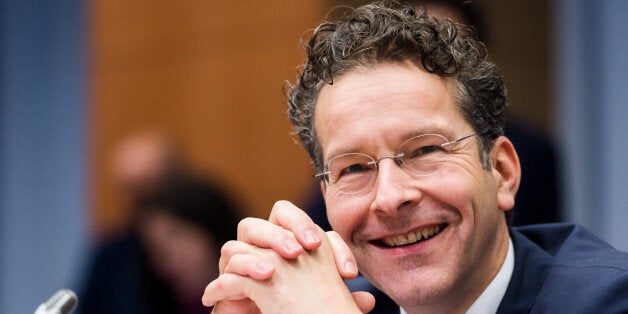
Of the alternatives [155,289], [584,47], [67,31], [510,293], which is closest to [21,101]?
[67,31]

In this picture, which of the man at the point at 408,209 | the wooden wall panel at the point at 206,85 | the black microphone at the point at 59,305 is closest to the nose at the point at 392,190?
Answer: the man at the point at 408,209

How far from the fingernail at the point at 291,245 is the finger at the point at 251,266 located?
48mm

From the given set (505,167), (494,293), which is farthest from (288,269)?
(505,167)

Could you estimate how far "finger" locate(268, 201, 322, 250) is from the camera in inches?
71.4

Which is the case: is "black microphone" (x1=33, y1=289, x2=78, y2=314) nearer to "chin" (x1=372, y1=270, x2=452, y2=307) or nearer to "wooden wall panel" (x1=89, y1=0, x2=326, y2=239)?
"chin" (x1=372, y1=270, x2=452, y2=307)

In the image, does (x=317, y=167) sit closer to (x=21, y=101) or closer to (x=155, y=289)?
(x=155, y=289)

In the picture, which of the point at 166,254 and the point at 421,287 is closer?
the point at 421,287

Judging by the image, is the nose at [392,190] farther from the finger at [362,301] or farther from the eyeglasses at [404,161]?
the finger at [362,301]

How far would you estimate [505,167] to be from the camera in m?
2.12

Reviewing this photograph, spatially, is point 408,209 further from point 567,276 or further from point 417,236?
point 567,276

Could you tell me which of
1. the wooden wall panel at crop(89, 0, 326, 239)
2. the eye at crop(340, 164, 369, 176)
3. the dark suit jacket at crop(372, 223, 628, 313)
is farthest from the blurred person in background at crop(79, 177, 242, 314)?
the eye at crop(340, 164, 369, 176)

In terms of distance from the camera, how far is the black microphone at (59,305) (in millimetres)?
1678

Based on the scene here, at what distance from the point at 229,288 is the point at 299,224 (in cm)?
19

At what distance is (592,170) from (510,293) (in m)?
2.25
